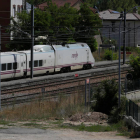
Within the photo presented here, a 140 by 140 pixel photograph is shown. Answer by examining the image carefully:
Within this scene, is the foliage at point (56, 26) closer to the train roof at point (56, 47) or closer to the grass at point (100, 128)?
the train roof at point (56, 47)

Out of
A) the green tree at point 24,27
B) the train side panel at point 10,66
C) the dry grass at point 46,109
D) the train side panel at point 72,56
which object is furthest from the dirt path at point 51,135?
the green tree at point 24,27

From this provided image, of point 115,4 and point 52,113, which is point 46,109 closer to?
point 52,113

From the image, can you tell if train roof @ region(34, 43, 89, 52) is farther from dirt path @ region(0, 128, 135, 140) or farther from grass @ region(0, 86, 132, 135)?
dirt path @ region(0, 128, 135, 140)

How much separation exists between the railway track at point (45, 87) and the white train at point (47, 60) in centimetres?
130

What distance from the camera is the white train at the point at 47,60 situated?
3297 cm

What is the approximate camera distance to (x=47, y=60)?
119 ft

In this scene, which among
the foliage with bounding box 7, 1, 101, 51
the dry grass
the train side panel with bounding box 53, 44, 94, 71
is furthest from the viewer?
the foliage with bounding box 7, 1, 101, 51

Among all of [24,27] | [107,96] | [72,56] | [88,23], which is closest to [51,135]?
[107,96]

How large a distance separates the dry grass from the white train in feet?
30.9

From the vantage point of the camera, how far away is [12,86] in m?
31.0

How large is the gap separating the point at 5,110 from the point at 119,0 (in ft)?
362

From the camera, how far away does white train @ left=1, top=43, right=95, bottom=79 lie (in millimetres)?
32969

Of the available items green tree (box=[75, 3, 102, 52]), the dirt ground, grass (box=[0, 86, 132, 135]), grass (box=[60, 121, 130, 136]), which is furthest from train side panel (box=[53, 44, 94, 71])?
grass (box=[60, 121, 130, 136])

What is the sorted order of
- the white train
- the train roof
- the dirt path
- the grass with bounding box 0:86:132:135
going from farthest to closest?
1. the train roof
2. the white train
3. the grass with bounding box 0:86:132:135
4. the dirt path
